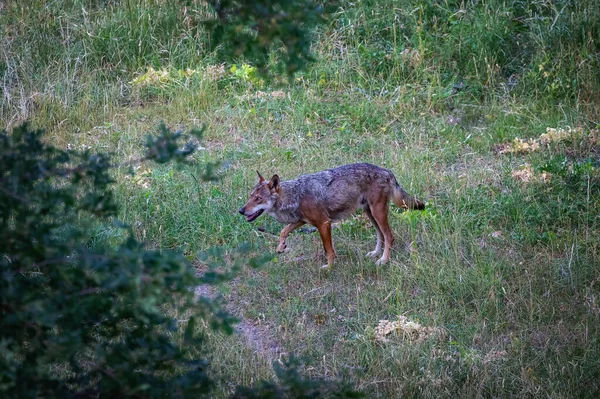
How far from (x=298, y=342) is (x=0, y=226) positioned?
377 centimetres

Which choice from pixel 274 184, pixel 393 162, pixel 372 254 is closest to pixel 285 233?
pixel 274 184

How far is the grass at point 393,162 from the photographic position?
608 centimetres

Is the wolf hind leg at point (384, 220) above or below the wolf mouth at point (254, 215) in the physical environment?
below

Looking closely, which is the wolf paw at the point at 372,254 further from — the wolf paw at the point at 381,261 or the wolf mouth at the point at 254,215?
the wolf mouth at the point at 254,215

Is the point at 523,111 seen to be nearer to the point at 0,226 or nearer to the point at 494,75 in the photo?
the point at 494,75

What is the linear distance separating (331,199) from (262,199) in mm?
744

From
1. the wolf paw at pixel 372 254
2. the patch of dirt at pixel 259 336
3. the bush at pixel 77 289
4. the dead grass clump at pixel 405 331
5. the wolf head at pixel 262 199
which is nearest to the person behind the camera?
the bush at pixel 77 289

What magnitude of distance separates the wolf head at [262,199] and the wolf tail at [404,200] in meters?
1.29

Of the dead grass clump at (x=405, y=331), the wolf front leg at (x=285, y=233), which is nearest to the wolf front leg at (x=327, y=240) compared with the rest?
the wolf front leg at (x=285, y=233)

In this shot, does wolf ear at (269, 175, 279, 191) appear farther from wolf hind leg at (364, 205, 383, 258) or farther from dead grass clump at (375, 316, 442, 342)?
dead grass clump at (375, 316, 442, 342)

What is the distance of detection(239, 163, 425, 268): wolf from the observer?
25.7 ft

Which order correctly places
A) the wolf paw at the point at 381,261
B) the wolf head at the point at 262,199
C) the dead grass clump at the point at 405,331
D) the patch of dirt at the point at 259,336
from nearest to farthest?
the dead grass clump at the point at 405,331, the patch of dirt at the point at 259,336, the wolf paw at the point at 381,261, the wolf head at the point at 262,199

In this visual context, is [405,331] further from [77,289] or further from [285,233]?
[77,289]

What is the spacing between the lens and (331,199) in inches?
313
